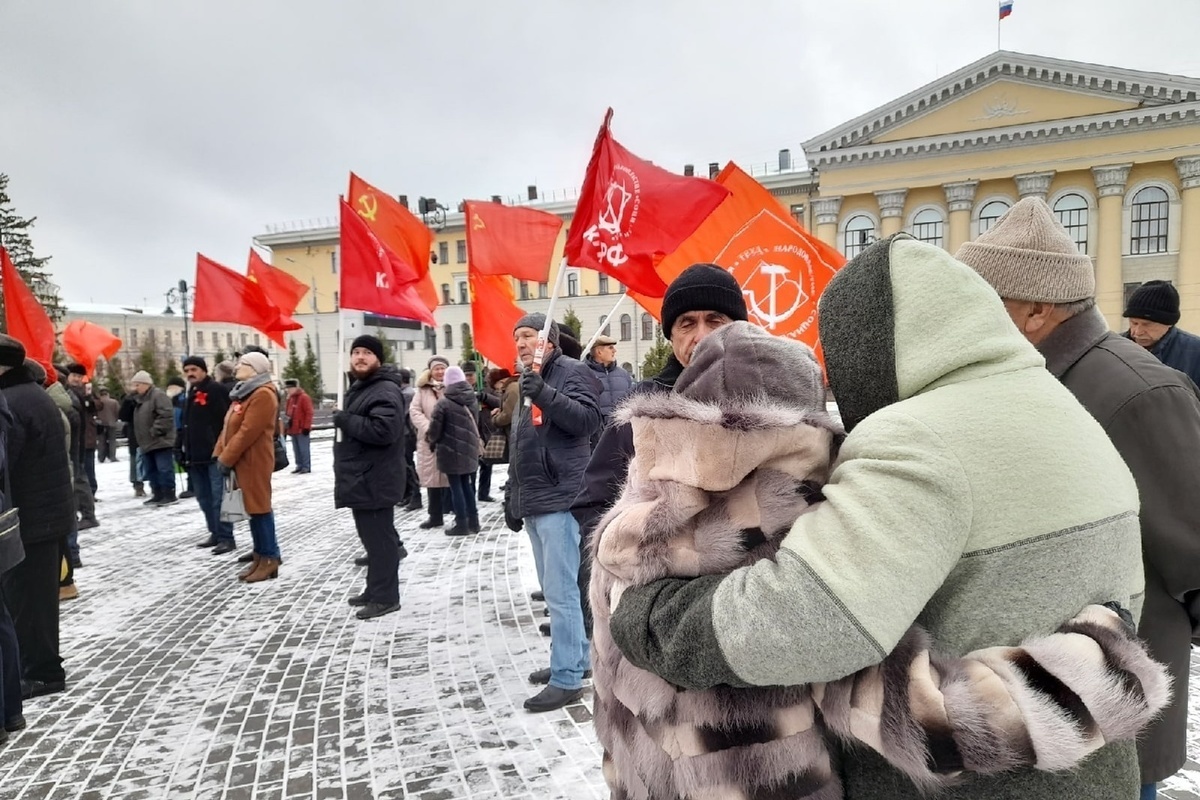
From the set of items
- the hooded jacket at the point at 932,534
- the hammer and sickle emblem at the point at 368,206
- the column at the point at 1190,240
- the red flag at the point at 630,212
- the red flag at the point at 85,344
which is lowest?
the hooded jacket at the point at 932,534

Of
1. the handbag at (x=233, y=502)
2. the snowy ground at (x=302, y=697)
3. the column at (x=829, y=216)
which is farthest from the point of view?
the column at (x=829, y=216)

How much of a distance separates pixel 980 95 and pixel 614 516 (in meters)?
46.5

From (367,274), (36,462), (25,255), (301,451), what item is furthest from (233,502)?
(25,255)

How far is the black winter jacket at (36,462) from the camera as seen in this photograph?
4.17 m

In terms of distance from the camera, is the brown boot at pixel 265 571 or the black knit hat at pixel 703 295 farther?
the brown boot at pixel 265 571

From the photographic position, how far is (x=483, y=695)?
4.00 m

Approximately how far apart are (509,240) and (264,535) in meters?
3.69

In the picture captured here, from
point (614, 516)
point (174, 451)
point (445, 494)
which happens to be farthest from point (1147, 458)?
point (174, 451)

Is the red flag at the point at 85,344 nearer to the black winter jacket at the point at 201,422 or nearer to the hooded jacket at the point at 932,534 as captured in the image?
the black winter jacket at the point at 201,422

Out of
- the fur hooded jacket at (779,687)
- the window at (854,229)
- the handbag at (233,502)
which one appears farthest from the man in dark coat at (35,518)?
the window at (854,229)

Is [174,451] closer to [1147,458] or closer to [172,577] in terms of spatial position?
[172,577]

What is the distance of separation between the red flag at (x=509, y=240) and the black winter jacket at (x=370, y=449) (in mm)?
1427

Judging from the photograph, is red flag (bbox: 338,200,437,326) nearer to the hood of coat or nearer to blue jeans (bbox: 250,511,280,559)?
blue jeans (bbox: 250,511,280,559)

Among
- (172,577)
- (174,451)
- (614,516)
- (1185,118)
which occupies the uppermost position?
(1185,118)
